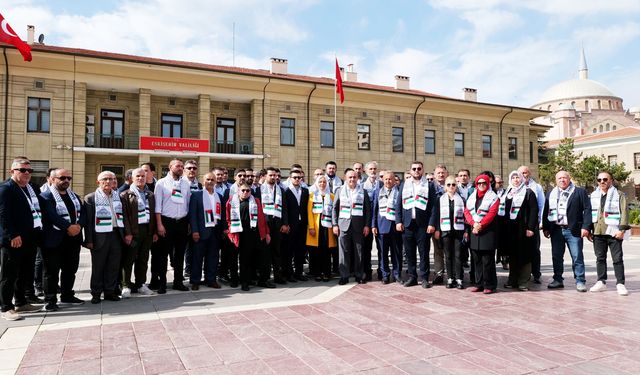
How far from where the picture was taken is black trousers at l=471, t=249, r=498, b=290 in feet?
22.6

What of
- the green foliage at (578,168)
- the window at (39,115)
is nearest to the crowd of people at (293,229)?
the window at (39,115)

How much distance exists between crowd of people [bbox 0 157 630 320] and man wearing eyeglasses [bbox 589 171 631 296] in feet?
0.05

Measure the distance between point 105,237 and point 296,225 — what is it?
10.3ft

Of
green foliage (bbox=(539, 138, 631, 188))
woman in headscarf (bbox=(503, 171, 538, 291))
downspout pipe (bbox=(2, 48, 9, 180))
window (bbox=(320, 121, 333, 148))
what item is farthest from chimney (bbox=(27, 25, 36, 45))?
green foliage (bbox=(539, 138, 631, 188))

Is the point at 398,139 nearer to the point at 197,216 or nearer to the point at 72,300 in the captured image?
the point at 197,216

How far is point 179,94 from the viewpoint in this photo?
2441 centimetres

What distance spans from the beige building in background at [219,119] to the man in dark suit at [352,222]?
1748 centimetres

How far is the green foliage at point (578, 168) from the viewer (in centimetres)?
4691

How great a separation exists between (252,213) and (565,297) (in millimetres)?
4885

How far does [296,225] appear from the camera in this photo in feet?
26.6

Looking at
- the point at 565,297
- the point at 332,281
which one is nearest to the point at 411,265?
the point at 332,281

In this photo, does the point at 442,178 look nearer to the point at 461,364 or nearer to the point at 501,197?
the point at 501,197

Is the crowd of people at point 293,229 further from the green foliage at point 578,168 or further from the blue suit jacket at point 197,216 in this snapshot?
the green foliage at point 578,168

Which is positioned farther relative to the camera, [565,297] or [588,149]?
[588,149]
